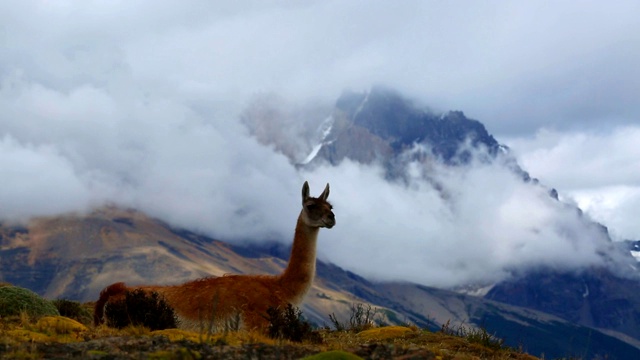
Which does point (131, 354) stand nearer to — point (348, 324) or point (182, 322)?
point (182, 322)

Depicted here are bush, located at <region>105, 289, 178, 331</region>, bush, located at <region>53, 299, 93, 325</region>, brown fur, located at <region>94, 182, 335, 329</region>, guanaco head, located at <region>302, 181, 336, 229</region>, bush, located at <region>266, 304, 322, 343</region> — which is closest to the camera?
bush, located at <region>266, 304, 322, 343</region>

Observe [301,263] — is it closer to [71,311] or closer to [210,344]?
[210,344]

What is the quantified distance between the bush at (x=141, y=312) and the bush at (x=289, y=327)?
242cm

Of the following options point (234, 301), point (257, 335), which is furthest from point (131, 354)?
point (234, 301)

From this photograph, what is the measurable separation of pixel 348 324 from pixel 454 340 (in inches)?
231

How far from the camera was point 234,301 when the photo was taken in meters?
19.1

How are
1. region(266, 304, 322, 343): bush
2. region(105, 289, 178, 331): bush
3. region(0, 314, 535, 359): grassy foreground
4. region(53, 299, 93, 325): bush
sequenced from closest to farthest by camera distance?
region(0, 314, 535, 359): grassy foreground
region(266, 304, 322, 343): bush
region(105, 289, 178, 331): bush
region(53, 299, 93, 325): bush

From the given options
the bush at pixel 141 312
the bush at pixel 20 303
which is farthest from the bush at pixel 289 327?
the bush at pixel 20 303

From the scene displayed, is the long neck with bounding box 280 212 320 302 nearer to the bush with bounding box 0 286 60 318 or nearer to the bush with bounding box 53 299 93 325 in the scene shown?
the bush with bounding box 0 286 60 318

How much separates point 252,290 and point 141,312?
2641 mm

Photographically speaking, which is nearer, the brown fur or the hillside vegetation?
the hillside vegetation

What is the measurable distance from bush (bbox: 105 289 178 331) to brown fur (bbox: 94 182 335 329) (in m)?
0.52

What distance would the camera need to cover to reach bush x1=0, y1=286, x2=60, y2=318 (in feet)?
69.2

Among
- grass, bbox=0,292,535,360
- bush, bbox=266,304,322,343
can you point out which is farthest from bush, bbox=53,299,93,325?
bush, bbox=266,304,322,343
